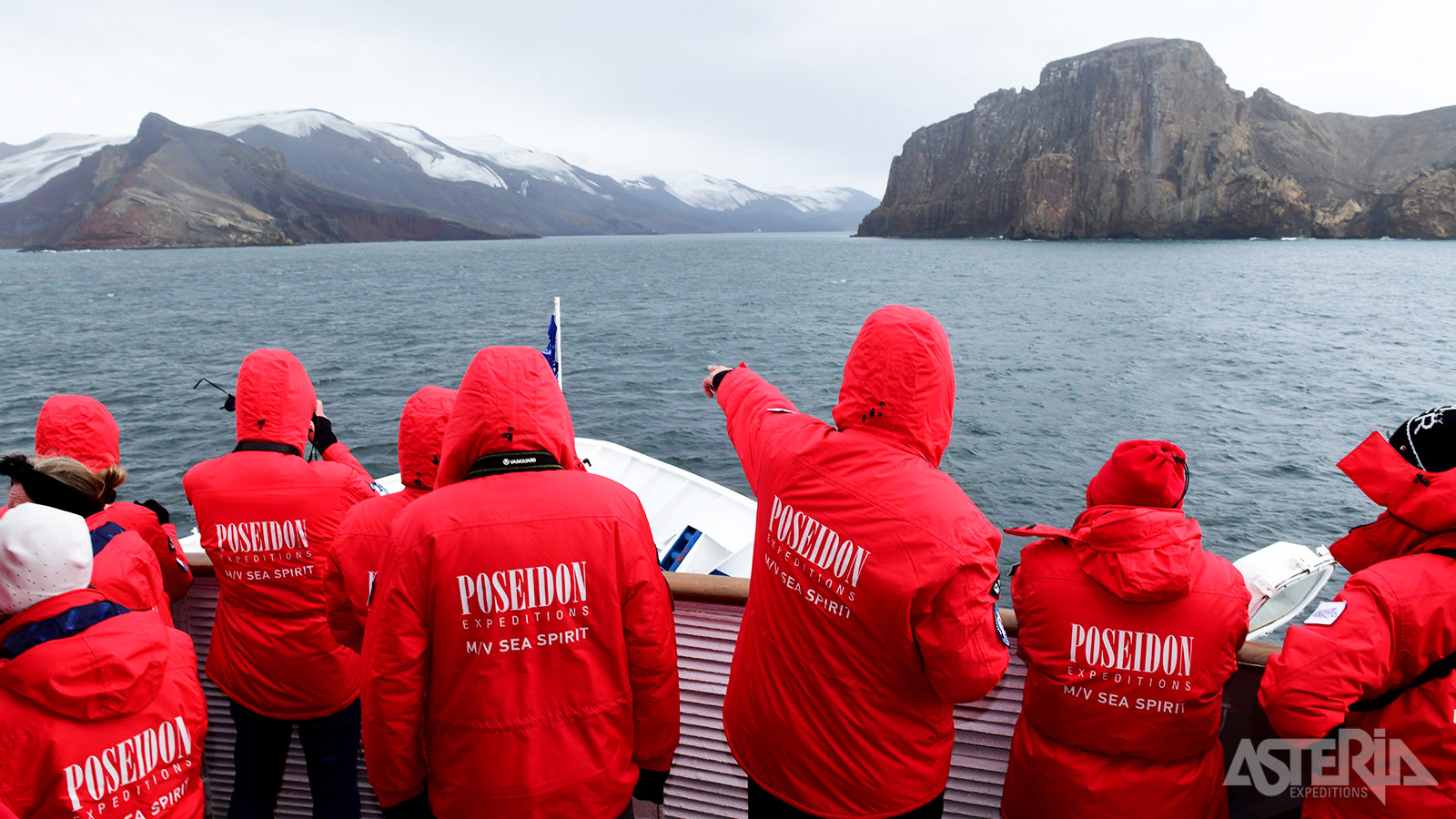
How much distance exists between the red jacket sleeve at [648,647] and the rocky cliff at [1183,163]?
5996 inches

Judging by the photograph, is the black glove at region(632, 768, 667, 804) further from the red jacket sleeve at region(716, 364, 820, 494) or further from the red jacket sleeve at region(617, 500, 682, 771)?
the red jacket sleeve at region(716, 364, 820, 494)

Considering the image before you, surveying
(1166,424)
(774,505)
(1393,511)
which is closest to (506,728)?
(774,505)

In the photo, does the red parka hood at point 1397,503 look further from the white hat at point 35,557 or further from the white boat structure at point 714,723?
the white hat at point 35,557

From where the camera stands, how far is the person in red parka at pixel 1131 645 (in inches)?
92.0

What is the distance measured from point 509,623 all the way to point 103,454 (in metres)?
2.78

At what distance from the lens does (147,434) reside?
66.3ft

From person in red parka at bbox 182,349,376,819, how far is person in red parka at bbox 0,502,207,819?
1.03 metres

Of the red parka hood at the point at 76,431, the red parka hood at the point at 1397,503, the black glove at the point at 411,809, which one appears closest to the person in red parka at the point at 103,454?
the red parka hood at the point at 76,431

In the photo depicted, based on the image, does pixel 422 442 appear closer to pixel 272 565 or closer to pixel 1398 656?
pixel 272 565

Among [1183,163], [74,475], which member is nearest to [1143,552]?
[74,475]

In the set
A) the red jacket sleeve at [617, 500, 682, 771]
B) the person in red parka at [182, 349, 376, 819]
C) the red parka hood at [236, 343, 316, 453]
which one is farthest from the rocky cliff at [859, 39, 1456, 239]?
the red jacket sleeve at [617, 500, 682, 771]

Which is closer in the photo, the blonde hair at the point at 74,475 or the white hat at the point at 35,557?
the white hat at the point at 35,557

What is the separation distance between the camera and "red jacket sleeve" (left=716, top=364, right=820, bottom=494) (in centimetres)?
271

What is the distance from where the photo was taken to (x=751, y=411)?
114 inches
